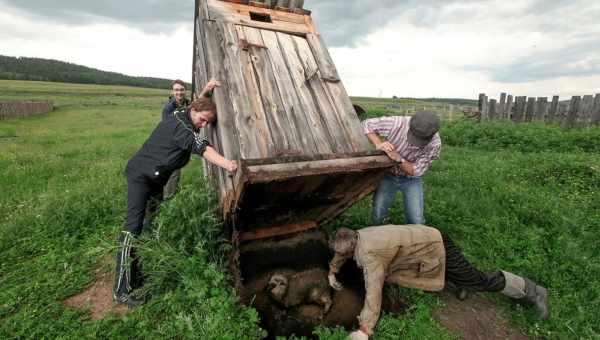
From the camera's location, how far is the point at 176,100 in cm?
584

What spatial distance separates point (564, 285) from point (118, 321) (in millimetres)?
5310

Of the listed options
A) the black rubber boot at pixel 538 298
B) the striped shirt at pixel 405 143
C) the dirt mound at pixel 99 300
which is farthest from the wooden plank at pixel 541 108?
the dirt mound at pixel 99 300

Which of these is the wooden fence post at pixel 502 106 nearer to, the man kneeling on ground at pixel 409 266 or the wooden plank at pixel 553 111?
the wooden plank at pixel 553 111

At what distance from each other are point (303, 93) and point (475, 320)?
10.4ft

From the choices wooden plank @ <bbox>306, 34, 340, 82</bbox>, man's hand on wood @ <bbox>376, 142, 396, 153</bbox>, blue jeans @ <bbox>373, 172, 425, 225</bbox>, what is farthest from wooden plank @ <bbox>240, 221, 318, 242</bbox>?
wooden plank @ <bbox>306, 34, 340, 82</bbox>

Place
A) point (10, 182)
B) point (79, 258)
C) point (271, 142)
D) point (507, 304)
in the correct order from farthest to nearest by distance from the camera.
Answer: point (10, 182) < point (79, 258) < point (507, 304) < point (271, 142)

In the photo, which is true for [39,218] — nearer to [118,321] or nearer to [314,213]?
[118,321]

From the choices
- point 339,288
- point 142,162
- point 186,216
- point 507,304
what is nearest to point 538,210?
point 507,304

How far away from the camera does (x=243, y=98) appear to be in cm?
335

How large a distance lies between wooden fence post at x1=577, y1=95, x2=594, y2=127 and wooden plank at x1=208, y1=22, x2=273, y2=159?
12.5 meters

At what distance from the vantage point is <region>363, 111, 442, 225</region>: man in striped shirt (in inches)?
Answer: 141

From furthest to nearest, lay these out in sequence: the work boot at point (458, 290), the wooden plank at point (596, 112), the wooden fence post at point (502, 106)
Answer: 1. the wooden fence post at point (502, 106)
2. the wooden plank at point (596, 112)
3. the work boot at point (458, 290)

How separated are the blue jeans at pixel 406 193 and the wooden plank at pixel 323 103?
105 cm

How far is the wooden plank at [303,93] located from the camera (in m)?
3.43
